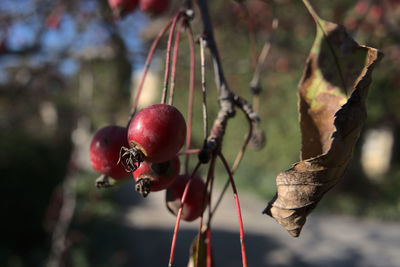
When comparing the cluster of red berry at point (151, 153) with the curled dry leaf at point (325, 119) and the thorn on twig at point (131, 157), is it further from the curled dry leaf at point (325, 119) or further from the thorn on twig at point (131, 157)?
the curled dry leaf at point (325, 119)

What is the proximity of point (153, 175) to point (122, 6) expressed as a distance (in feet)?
2.22

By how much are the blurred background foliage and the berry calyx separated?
1.60 feet

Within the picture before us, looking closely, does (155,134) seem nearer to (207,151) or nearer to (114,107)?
(207,151)

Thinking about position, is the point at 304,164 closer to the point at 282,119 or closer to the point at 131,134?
the point at 131,134

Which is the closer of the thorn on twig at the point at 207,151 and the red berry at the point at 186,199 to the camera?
the thorn on twig at the point at 207,151

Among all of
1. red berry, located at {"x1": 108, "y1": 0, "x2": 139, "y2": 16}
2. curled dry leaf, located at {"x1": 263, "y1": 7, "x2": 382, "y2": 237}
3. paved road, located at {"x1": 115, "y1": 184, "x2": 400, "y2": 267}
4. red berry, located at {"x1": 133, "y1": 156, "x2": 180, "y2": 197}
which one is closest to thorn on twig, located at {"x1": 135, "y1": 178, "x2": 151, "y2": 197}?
red berry, located at {"x1": 133, "y1": 156, "x2": 180, "y2": 197}

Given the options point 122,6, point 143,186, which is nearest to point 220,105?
point 143,186

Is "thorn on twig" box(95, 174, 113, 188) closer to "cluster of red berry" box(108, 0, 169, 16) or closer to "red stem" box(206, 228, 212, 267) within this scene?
"red stem" box(206, 228, 212, 267)

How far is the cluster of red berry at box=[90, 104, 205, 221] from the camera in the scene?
53cm

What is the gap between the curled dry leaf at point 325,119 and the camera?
52cm

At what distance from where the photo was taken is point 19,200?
446cm

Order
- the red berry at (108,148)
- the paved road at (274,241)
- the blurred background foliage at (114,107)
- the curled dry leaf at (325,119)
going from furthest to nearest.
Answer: the paved road at (274,241), the blurred background foliage at (114,107), the red berry at (108,148), the curled dry leaf at (325,119)

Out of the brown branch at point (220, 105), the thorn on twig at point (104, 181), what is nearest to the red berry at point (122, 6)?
the brown branch at point (220, 105)

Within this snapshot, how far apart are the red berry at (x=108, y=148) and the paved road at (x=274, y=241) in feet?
12.0
